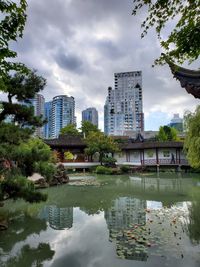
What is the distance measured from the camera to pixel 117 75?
10000 centimetres

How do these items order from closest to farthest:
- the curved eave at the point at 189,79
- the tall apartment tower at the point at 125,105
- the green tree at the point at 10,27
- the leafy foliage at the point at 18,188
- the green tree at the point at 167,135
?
1. the green tree at the point at 10,27
2. the curved eave at the point at 189,79
3. the leafy foliage at the point at 18,188
4. the green tree at the point at 167,135
5. the tall apartment tower at the point at 125,105

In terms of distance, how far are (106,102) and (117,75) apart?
1135 cm

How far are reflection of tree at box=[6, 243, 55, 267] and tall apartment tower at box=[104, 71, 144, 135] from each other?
85.5 m

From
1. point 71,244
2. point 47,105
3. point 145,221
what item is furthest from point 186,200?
point 47,105

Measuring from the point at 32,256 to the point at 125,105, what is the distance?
3587 inches

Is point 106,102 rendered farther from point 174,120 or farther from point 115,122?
point 174,120

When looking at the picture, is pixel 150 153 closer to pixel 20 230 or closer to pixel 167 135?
pixel 167 135

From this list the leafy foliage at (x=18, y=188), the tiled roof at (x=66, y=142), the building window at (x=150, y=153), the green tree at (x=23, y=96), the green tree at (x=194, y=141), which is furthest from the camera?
the building window at (x=150, y=153)

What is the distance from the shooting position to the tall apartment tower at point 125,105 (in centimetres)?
9294

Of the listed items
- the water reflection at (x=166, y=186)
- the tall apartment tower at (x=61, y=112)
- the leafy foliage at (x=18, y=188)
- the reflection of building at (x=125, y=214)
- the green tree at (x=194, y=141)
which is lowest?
the reflection of building at (x=125, y=214)

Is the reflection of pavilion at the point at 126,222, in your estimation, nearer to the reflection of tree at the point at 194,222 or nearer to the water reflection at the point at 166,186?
the reflection of tree at the point at 194,222

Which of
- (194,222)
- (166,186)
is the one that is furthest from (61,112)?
(194,222)

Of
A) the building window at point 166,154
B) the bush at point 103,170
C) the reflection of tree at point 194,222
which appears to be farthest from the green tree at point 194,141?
the building window at point 166,154

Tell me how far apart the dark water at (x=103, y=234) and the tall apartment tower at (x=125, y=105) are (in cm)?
8167
